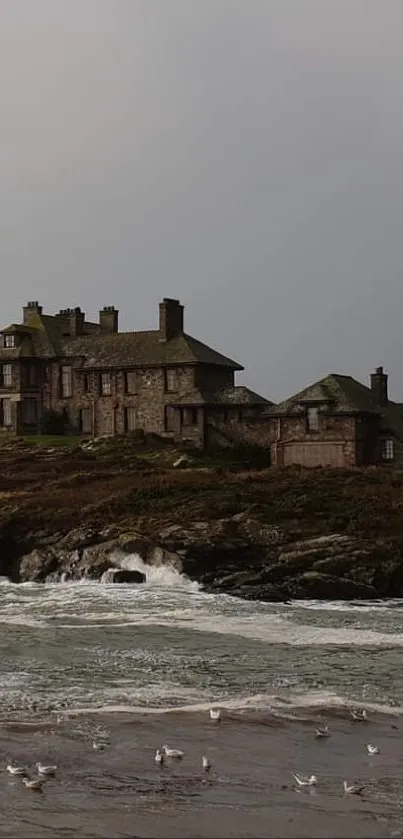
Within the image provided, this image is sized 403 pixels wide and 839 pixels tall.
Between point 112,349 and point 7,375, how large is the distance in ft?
26.9

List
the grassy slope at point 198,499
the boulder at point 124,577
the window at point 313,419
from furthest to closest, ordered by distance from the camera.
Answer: the window at point 313,419 < the grassy slope at point 198,499 < the boulder at point 124,577

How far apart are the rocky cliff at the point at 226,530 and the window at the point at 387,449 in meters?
11.3

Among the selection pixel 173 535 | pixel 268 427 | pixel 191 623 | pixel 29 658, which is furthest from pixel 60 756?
pixel 268 427

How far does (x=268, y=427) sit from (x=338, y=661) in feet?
147

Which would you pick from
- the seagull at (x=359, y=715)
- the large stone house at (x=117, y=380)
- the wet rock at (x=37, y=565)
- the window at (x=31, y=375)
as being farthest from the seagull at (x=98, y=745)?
the window at (x=31, y=375)

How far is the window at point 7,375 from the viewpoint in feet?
246

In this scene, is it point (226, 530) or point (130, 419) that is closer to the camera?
point (226, 530)

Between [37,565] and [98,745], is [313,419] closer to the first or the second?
[37,565]

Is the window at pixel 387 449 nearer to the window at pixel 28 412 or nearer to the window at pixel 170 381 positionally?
the window at pixel 170 381

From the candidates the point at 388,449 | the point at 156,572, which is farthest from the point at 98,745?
the point at 388,449

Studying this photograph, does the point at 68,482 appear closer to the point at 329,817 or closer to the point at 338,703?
the point at 338,703

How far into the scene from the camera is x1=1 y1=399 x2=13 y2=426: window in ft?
245

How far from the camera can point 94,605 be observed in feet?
102

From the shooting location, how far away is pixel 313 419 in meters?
62.6
